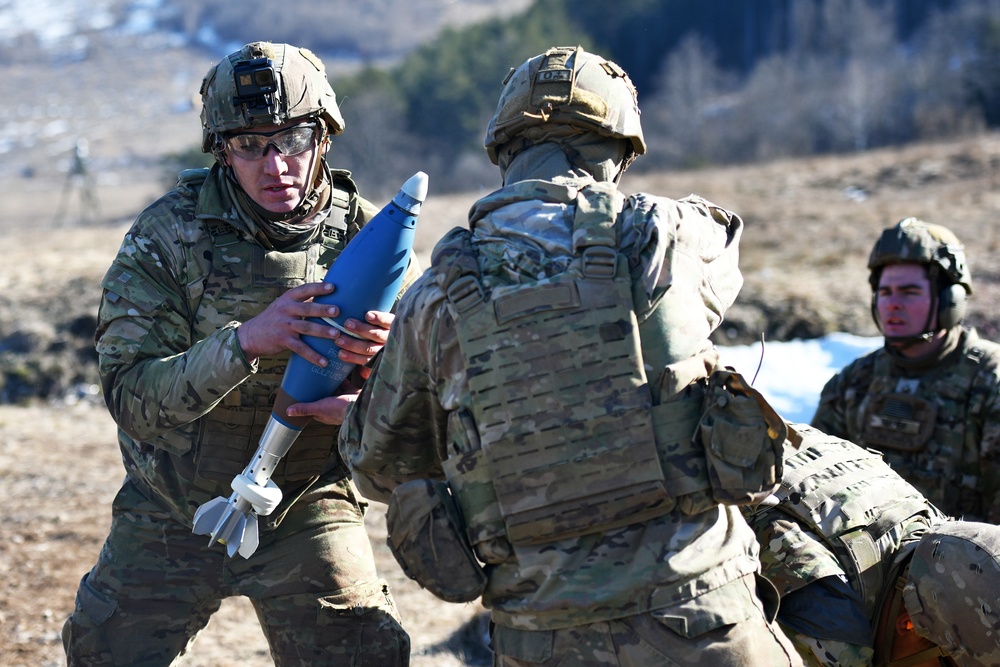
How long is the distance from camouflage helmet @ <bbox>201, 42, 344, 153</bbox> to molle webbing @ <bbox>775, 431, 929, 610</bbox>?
2077 millimetres

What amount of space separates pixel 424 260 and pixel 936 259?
9.45 meters

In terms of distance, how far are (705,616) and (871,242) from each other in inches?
506

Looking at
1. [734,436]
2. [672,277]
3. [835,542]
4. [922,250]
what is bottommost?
[835,542]

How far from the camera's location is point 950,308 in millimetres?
5887

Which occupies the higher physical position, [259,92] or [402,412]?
[259,92]

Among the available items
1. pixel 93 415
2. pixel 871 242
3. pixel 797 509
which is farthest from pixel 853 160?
pixel 797 509

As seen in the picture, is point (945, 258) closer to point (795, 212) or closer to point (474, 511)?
point (474, 511)

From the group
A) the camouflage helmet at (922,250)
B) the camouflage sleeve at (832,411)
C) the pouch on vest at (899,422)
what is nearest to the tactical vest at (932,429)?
the pouch on vest at (899,422)

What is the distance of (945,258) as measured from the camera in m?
5.93

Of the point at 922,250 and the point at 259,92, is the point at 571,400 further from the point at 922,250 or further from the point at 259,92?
the point at 922,250

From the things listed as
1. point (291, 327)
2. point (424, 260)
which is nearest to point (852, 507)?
point (291, 327)

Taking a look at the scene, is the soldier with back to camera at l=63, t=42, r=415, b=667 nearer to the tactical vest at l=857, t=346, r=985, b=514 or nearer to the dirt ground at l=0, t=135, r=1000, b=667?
the dirt ground at l=0, t=135, r=1000, b=667

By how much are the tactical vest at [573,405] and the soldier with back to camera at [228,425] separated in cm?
94

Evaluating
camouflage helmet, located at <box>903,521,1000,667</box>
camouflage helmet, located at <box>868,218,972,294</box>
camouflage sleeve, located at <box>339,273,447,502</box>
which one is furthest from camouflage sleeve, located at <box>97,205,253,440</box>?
camouflage helmet, located at <box>868,218,972,294</box>
